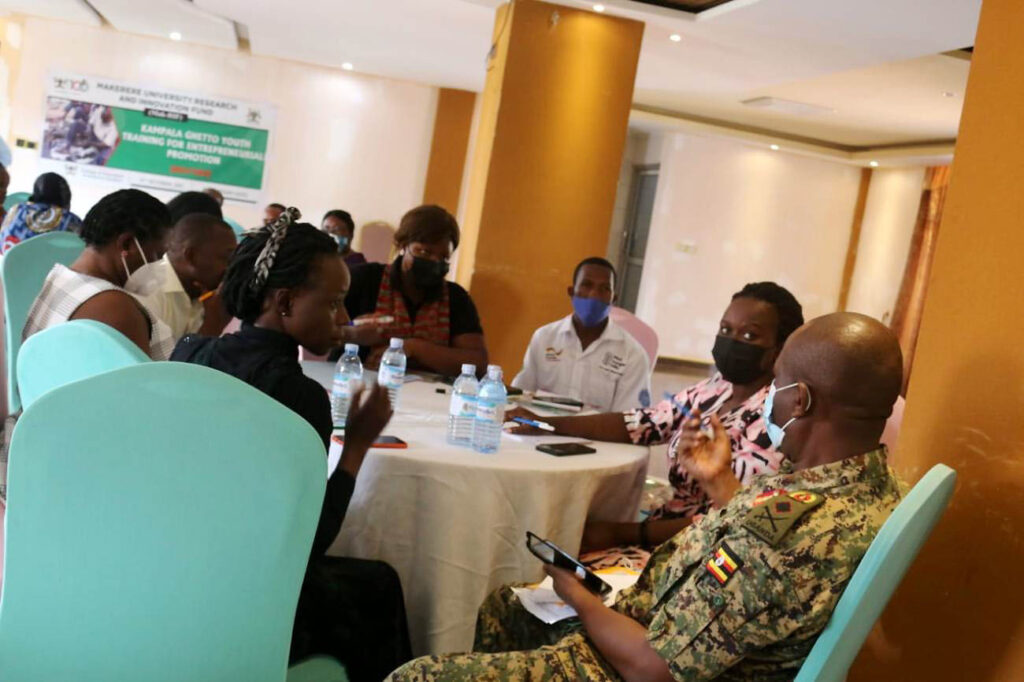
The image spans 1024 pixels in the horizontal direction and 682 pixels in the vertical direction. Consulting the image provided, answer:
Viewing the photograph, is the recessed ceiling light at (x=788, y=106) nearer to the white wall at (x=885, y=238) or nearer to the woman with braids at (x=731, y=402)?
the white wall at (x=885, y=238)

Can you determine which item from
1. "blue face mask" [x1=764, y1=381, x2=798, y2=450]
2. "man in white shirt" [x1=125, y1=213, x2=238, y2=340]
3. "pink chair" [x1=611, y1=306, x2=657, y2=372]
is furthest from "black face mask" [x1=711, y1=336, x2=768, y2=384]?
"pink chair" [x1=611, y1=306, x2=657, y2=372]

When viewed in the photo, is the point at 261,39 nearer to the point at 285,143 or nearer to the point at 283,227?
the point at 285,143

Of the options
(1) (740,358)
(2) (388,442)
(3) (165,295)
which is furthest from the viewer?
(3) (165,295)

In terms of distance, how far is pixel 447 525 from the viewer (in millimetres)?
2467

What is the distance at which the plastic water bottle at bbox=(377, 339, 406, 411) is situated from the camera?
3283 mm

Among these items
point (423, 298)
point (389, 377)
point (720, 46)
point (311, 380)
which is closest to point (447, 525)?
point (311, 380)

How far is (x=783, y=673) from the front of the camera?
1.60 meters

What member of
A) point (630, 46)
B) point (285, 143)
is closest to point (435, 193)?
point (285, 143)

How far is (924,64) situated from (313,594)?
672cm

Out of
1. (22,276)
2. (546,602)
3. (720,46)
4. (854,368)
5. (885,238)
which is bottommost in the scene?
(546,602)

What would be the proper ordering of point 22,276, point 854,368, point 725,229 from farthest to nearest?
1. point 725,229
2. point 22,276
3. point 854,368

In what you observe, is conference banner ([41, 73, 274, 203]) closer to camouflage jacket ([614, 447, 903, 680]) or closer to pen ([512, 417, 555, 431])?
pen ([512, 417, 555, 431])

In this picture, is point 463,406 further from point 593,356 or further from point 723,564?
point 593,356

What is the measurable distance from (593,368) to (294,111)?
8224mm
